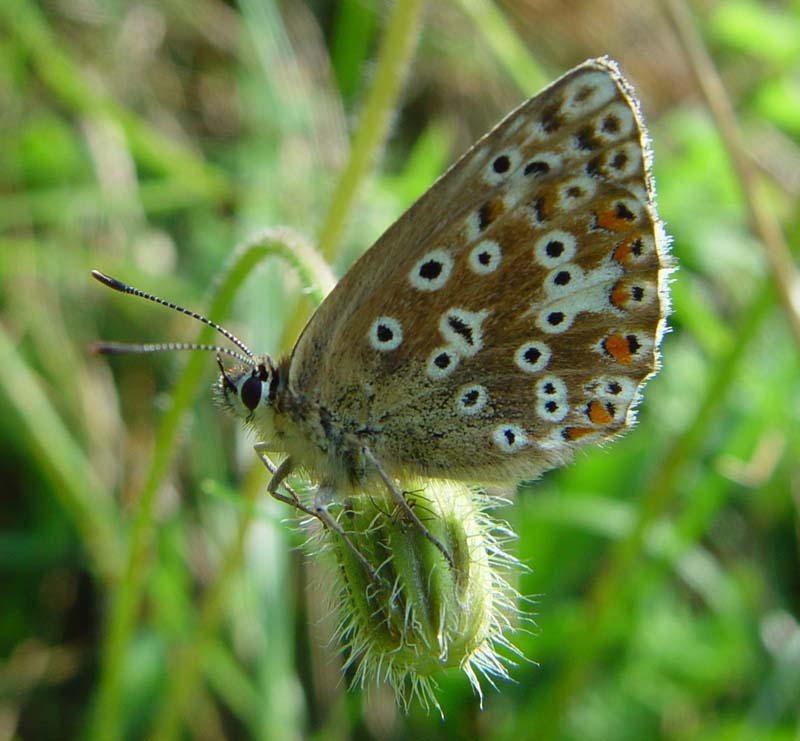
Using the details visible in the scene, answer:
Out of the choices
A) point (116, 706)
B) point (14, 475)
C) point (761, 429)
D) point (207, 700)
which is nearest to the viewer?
point (116, 706)

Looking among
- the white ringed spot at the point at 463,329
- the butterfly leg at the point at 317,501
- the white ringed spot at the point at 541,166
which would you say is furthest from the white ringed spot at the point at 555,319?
the butterfly leg at the point at 317,501

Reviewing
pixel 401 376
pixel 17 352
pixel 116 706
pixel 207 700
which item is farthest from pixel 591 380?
pixel 17 352

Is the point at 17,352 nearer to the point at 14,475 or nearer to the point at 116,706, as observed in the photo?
the point at 14,475

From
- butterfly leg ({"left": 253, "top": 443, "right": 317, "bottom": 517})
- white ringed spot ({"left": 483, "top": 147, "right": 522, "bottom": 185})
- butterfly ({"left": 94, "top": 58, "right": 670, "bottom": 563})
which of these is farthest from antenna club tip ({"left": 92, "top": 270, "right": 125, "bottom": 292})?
white ringed spot ({"left": 483, "top": 147, "right": 522, "bottom": 185})

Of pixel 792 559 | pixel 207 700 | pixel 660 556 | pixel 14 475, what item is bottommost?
pixel 207 700

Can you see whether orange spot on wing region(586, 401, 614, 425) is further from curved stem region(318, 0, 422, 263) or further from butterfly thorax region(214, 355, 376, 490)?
curved stem region(318, 0, 422, 263)

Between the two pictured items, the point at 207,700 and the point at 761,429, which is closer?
the point at 761,429

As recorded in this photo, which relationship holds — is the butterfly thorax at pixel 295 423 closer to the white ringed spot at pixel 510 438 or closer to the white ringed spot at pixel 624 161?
the white ringed spot at pixel 510 438
